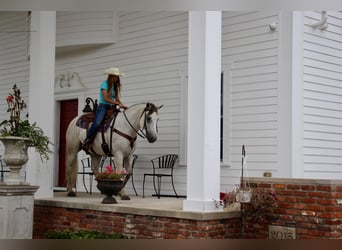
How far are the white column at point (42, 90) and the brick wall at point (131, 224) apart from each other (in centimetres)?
48

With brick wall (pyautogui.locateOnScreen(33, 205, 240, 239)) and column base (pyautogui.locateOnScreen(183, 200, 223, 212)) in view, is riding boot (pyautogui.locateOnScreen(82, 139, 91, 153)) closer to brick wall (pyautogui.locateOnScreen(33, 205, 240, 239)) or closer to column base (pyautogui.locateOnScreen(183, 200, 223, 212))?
brick wall (pyautogui.locateOnScreen(33, 205, 240, 239))

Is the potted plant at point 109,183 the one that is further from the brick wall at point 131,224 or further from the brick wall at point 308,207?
the brick wall at point 308,207

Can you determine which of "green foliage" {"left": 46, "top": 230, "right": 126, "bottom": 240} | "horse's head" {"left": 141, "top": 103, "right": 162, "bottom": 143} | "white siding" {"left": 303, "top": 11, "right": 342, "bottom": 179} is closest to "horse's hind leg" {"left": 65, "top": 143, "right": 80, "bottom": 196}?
"horse's head" {"left": 141, "top": 103, "right": 162, "bottom": 143}

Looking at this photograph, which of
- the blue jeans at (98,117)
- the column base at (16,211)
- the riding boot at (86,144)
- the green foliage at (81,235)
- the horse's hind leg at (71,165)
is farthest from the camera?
the horse's hind leg at (71,165)

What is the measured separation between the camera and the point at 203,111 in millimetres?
6711

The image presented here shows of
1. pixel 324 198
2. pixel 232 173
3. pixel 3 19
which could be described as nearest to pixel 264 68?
pixel 232 173

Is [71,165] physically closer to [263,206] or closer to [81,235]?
[81,235]

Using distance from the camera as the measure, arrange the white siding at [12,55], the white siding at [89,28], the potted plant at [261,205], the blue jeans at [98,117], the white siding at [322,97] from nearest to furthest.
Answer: the potted plant at [261,205], the white siding at [322,97], the blue jeans at [98,117], the white siding at [89,28], the white siding at [12,55]

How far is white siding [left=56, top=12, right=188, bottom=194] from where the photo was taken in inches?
406

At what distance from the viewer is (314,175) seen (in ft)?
28.5

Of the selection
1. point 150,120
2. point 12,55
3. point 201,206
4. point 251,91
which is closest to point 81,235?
Answer: point 201,206

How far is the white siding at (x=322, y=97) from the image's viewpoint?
8625mm

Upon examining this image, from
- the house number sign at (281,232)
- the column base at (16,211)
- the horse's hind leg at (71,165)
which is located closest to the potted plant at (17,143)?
the column base at (16,211)

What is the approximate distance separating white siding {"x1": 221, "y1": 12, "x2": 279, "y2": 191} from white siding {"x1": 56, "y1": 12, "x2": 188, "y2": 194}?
1.07 m
